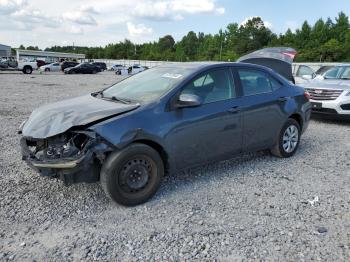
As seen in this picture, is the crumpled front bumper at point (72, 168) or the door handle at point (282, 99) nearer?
the crumpled front bumper at point (72, 168)

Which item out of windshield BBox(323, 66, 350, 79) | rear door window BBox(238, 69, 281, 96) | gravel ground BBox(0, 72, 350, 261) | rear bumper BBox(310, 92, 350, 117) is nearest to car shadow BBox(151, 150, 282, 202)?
gravel ground BBox(0, 72, 350, 261)

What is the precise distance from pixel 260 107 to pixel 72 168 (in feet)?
9.73

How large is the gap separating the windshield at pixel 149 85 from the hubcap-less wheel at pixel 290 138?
2.20m

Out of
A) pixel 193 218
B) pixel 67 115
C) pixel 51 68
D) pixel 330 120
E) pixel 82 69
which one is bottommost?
pixel 51 68

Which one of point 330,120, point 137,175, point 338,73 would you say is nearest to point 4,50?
point 338,73

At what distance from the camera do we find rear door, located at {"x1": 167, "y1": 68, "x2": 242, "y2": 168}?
462 cm

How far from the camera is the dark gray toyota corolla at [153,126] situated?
408 centimetres

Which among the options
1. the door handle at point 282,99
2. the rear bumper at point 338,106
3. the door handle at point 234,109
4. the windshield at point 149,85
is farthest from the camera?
the rear bumper at point 338,106

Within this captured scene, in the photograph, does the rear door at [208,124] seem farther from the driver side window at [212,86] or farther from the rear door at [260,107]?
the rear door at [260,107]

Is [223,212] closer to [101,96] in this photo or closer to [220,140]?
[220,140]

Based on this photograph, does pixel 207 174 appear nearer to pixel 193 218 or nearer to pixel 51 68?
pixel 193 218

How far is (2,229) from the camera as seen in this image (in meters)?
3.77

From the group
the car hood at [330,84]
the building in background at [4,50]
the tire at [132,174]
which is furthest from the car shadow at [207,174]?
the building in background at [4,50]

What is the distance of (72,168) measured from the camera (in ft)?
13.0
